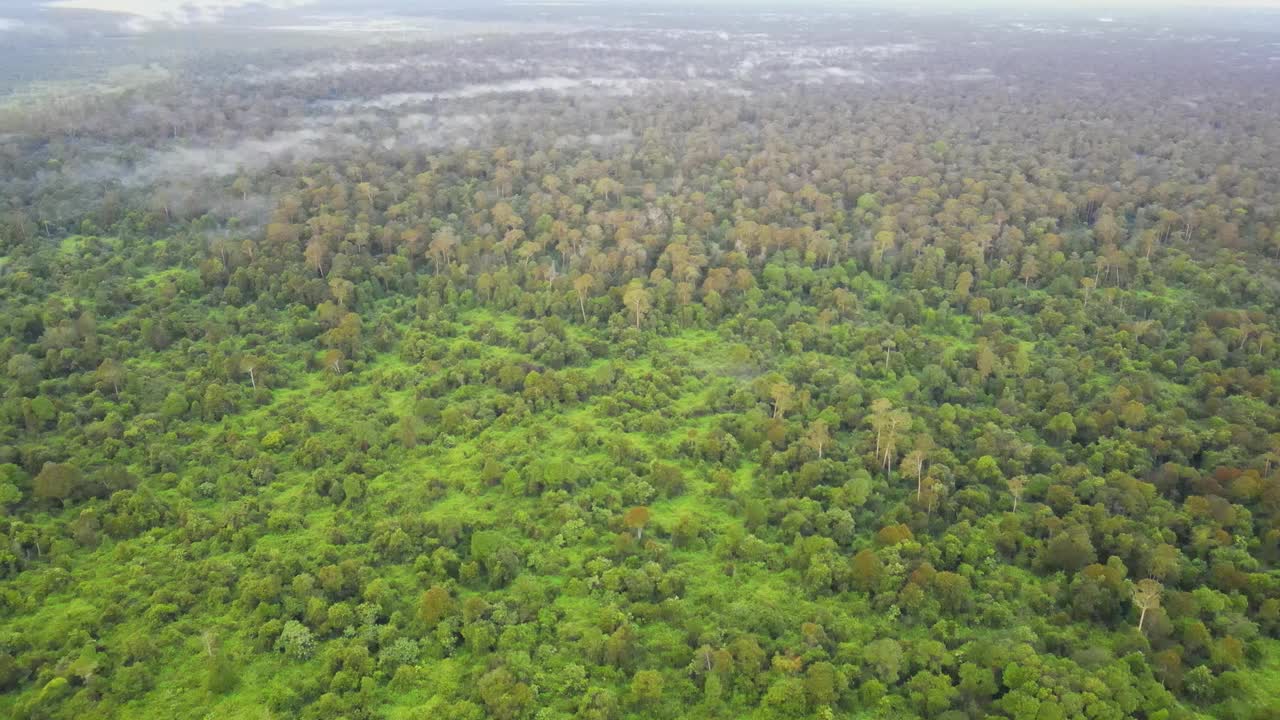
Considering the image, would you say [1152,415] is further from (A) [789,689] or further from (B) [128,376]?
(B) [128,376]

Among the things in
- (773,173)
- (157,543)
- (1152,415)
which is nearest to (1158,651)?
(1152,415)

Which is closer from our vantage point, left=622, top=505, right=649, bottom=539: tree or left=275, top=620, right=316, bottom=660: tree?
left=275, top=620, right=316, bottom=660: tree

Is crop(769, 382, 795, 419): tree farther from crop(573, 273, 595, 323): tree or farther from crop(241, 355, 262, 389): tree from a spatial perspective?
crop(241, 355, 262, 389): tree

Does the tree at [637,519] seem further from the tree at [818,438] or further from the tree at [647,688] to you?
the tree at [818,438]

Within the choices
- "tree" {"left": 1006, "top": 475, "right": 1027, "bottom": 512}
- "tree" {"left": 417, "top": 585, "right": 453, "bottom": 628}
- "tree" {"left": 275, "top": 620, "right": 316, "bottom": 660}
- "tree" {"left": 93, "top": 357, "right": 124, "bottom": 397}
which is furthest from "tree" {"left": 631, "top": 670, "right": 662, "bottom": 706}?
"tree" {"left": 93, "top": 357, "right": 124, "bottom": 397}

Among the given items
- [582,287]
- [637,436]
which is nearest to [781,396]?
[637,436]

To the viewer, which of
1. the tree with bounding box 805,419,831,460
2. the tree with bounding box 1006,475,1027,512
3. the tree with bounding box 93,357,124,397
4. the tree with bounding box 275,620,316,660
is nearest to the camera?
the tree with bounding box 275,620,316,660

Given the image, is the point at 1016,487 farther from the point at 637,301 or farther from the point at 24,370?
the point at 24,370
